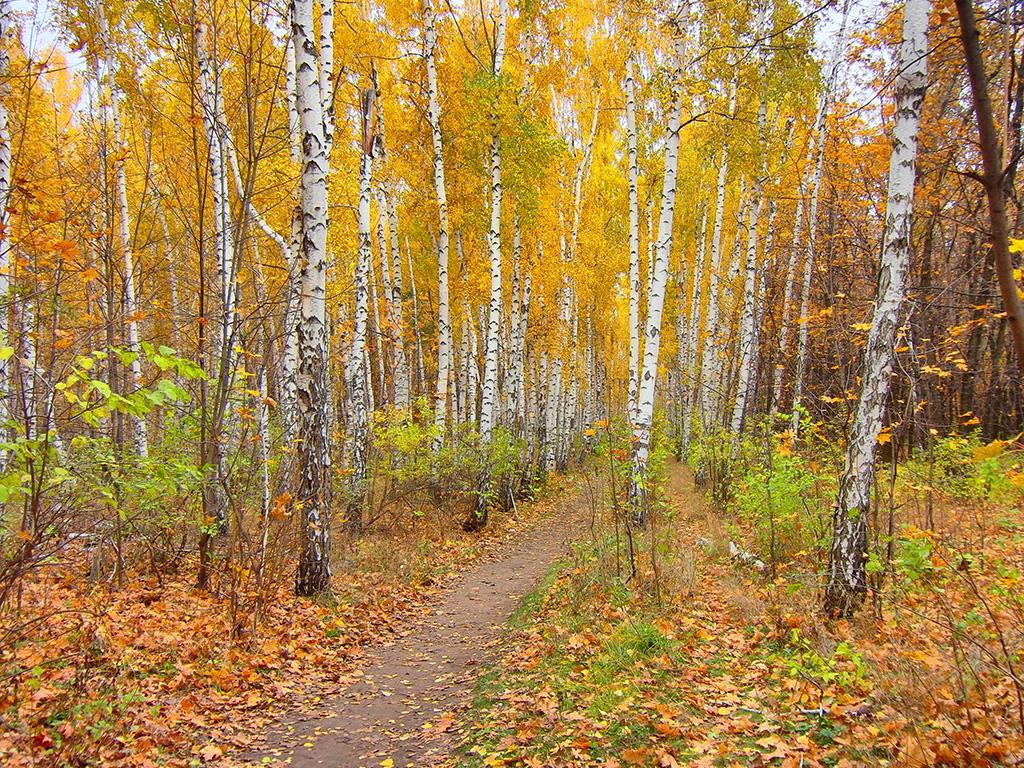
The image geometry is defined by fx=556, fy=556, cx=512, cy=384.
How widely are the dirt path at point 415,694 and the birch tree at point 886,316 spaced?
3.58 m

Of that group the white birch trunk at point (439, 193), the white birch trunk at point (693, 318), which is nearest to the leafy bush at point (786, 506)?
the white birch trunk at point (439, 193)

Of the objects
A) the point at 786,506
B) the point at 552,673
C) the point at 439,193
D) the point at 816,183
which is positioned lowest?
the point at 552,673

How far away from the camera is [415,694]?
200 inches

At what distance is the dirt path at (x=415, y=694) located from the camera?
13.3 ft

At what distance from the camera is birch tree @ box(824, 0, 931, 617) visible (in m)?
4.79

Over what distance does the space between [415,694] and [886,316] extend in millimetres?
5374

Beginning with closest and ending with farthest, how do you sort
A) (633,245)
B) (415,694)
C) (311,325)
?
(415,694) → (311,325) → (633,245)

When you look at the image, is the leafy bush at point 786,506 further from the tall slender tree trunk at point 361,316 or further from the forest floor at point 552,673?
the tall slender tree trunk at point 361,316

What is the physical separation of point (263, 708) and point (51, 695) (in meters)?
1.46

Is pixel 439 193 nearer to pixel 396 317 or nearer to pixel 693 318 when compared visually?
pixel 396 317

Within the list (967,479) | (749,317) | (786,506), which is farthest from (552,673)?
(749,317)

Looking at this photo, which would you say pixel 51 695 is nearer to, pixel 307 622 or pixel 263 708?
pixel 263 708

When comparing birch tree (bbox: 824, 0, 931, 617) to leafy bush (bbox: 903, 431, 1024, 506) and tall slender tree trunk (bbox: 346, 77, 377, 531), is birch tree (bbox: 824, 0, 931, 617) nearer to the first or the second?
leafy bush (bbox: 903, 431, 1024, 506)

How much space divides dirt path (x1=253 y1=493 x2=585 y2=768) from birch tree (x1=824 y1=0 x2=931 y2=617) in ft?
11.7
